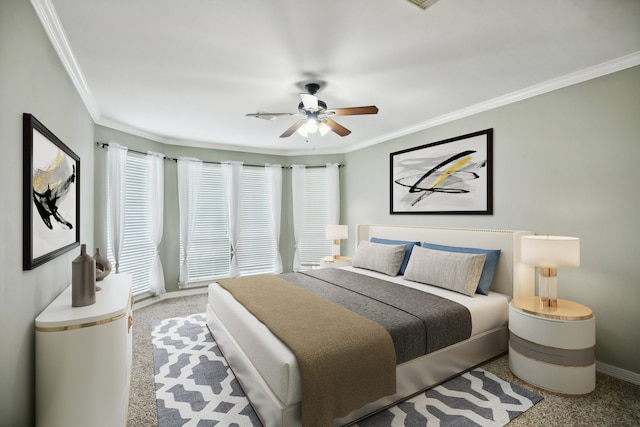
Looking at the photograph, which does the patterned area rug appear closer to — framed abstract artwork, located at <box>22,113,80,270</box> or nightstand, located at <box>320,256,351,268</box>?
framed abstract artwork, located at <box>22,113,80,270</box>

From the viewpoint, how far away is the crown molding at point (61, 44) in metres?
1.75

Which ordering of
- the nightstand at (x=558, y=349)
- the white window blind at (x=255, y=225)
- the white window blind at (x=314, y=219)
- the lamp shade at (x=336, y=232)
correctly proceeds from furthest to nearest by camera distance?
the white window blind at (x=314, y=219) < the white window blind at (x=255, y=225) < the lamp shade at (x=336, y=232) < the nightstand at (x=558, y=349)

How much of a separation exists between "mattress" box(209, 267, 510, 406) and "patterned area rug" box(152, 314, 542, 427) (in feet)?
1.17

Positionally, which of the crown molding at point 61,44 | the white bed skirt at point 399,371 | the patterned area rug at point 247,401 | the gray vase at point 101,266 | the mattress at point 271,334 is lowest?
the patterned area rug at point 247,401

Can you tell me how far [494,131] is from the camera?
340 cm

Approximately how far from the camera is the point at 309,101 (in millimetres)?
2646

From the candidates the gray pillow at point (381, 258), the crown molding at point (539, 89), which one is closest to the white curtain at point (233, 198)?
the gray pillow at point (381, 258)

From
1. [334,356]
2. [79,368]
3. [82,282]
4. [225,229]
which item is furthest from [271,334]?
[225,229]

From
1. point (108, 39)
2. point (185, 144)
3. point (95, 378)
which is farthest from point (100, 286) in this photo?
point (185, 144)

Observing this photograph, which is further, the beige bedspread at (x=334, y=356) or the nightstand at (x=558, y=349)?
the nightstand at (x=558, y=349)

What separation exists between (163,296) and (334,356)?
13.0ft

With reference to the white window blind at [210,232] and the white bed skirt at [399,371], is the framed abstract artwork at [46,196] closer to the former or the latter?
the white bed skirt at [399,371]

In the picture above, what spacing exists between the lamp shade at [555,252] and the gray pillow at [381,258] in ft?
5.15

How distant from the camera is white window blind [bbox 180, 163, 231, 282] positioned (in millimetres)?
5137
